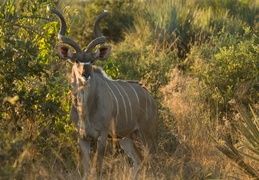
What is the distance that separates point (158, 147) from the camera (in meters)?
5.45

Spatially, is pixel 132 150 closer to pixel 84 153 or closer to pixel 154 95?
pixel 84 153

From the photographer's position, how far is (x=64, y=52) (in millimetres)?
4578

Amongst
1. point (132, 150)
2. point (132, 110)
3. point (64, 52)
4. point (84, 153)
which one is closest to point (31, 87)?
point (64, 52)

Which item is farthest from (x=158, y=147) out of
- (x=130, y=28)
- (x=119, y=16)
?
(x=119, y=16)

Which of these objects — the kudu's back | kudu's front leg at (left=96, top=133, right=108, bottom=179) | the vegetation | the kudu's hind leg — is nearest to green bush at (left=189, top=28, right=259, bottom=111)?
the vegetation

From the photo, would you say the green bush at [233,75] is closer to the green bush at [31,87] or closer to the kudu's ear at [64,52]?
the green bush at [31,87]

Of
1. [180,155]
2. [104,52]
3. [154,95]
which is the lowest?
[180,155]

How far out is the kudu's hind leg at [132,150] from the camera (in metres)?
5.17

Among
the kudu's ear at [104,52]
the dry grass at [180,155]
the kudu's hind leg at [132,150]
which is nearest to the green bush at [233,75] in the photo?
the dry grass at [180,155]

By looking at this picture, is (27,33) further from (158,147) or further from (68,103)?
(158,147)

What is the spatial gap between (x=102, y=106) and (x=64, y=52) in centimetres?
59

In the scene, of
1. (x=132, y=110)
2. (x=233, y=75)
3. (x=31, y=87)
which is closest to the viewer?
(x=31, y=87)

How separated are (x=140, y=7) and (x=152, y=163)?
761 centimetres

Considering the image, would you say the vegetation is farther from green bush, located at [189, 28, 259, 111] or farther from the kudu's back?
the kudu's back
